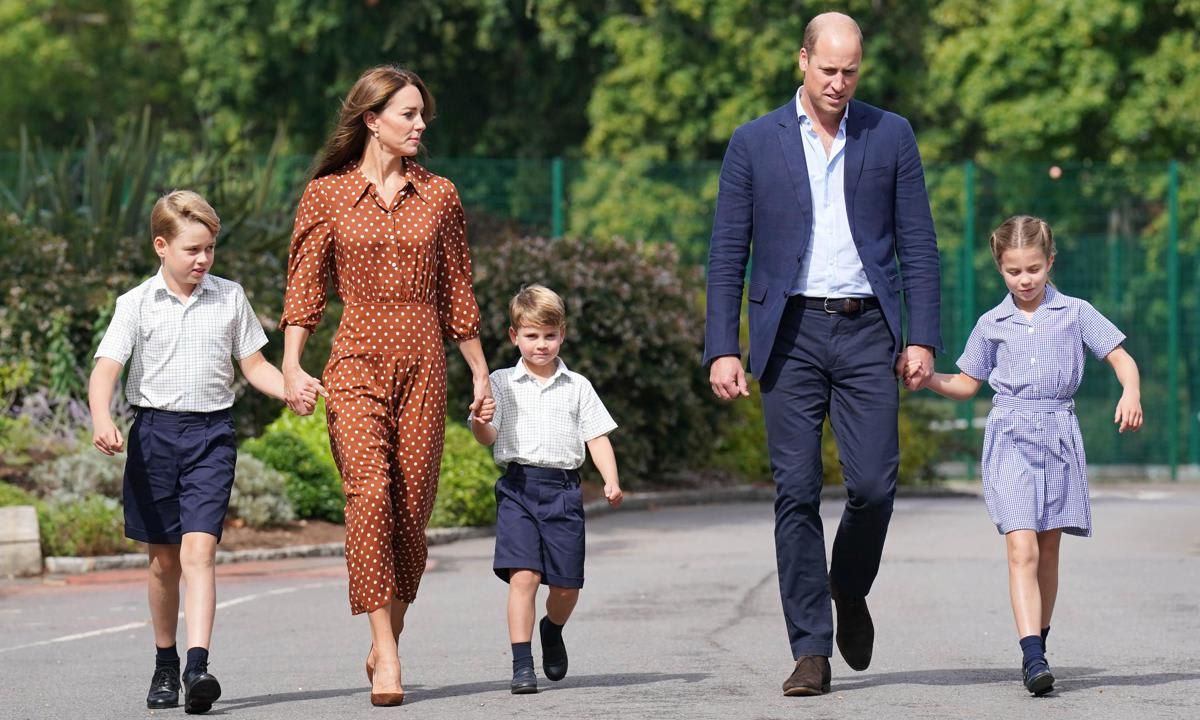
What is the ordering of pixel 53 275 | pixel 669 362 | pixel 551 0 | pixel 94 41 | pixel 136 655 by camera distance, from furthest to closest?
pixel 94 41 → pixel 551 0 → pixel 669 362 → pixel 53 275 → pixel 136 655

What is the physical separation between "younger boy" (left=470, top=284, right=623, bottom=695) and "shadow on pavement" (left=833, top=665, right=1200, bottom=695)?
0.97 m

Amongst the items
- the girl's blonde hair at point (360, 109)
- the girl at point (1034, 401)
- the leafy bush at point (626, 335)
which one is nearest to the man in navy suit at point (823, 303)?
the girl at point (1034, 401)

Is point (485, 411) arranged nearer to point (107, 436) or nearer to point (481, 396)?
point (481, 396)

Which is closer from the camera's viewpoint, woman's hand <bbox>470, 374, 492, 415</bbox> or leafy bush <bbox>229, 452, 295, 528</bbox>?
woman's hand <bbox>470, 374, 492, 415</bbox>

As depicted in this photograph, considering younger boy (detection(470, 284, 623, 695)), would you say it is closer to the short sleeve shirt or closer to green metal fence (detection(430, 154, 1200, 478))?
the short sleeve shirt

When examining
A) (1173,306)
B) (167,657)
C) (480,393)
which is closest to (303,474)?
(167,657)

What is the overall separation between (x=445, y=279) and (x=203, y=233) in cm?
80

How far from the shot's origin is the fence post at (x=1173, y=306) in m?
22.5

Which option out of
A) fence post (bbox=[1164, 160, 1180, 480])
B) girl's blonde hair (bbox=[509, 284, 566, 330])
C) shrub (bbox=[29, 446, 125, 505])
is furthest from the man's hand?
fence post (bbox=[1164, 160, 1180, 480])

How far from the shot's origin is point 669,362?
56.7ft

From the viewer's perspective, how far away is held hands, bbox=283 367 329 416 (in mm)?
6801

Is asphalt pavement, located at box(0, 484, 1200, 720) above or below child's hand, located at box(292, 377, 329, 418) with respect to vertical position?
below

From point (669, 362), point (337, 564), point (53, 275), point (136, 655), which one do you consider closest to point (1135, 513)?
point (669, 362)

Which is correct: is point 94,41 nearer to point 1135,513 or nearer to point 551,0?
point 551,0
